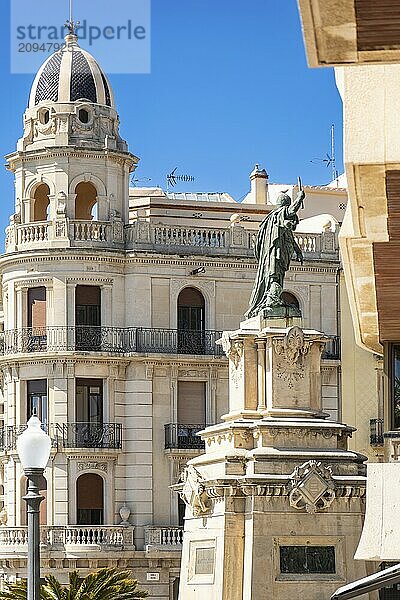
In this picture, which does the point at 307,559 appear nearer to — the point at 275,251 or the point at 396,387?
the point at 275,251

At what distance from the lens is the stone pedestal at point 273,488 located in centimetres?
3281

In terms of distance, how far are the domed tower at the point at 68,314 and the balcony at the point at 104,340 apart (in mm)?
47

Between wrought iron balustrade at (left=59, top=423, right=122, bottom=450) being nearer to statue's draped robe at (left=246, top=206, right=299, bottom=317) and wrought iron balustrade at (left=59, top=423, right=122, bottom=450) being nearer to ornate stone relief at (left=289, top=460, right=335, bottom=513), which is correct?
statue's draped robe at (left=246, top=206, right=299, bottom=317)

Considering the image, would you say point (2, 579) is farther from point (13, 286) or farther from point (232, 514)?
point (232, 514)

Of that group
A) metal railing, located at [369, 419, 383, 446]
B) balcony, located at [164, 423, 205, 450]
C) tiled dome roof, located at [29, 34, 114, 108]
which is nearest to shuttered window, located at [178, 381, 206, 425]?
balcony, located at [164, 423, 205, 450]

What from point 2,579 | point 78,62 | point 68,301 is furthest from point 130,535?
point 78,62

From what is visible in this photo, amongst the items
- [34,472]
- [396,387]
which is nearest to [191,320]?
[396,387]

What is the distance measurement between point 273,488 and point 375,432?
81.2ft

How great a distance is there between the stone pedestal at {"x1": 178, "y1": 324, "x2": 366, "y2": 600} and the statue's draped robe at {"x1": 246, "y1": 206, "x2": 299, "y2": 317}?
1437 mm

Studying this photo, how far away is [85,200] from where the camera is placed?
2383 inches

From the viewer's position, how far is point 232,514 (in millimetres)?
33438

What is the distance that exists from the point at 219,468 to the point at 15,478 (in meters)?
23.2

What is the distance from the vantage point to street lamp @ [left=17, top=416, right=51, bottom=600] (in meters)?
14.5

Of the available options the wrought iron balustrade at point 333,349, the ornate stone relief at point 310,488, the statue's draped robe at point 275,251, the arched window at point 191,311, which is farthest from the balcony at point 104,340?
the ornate stone relief at point 310,488
